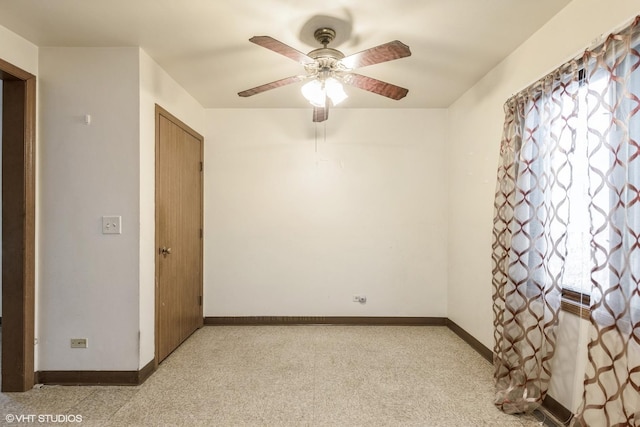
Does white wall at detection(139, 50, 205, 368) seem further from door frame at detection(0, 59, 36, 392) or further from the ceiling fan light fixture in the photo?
the ceiling fan light fixture

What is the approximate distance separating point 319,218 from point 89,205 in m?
2.14

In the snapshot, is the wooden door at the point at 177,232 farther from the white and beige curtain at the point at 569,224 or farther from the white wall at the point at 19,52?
the white and beige curtain at the point at 569,224

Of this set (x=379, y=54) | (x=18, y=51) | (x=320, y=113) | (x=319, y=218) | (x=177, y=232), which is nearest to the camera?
(x=379, y=54)

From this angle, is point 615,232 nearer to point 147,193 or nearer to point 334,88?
point 334,88

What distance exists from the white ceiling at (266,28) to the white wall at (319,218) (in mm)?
892

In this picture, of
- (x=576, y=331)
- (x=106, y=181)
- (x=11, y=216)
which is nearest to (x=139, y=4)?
(x=106, y=181)

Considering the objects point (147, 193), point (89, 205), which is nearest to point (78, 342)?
point (89, 205)

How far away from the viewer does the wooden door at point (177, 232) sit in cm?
263

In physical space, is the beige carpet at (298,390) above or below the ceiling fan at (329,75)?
below

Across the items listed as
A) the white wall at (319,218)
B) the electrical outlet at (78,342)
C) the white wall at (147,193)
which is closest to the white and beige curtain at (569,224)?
the white wall at (319,218)

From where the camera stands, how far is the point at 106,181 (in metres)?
2.33

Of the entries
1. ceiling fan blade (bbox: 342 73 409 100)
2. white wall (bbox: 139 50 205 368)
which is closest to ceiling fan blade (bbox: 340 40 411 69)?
ceiling fan blade (bbox: 342 73 409 100)

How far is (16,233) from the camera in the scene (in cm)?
221

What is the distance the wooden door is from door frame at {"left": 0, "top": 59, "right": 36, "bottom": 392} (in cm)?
82
